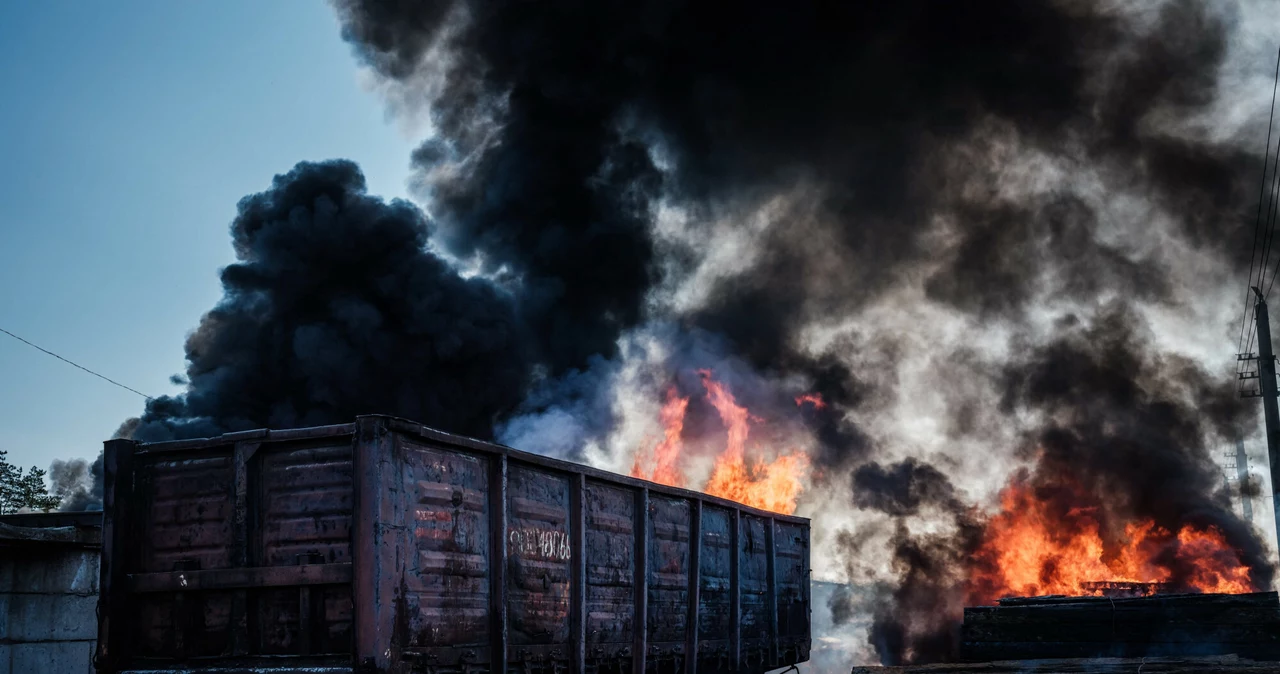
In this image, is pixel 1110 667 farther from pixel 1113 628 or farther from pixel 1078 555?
pixel 1078 555

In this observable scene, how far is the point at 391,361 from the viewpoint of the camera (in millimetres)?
28828

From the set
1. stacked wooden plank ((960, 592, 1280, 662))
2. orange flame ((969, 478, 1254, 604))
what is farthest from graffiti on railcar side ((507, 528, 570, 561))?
orange flame ((969, 478, 1254, 604))

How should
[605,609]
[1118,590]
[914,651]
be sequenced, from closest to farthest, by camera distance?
1. [605,609]
2. [1118,590]
3. [914,651]

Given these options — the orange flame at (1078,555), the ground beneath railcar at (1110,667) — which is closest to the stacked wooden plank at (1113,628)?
the ground beneath railcar at (1110,667)

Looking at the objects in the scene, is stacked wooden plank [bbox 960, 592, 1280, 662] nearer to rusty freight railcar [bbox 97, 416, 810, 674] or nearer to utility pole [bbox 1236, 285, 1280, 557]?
rusty freight railcar [bbox 97, 416, 810, 674]

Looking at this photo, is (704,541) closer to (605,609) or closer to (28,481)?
(605,609)

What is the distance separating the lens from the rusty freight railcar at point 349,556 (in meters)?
7.64

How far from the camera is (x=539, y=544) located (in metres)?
9.34

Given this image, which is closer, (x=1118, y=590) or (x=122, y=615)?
(x=122, y=615)

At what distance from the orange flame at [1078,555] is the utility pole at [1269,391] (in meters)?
1.77

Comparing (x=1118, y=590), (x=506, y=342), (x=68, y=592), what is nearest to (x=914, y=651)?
(x=1118, y=590)

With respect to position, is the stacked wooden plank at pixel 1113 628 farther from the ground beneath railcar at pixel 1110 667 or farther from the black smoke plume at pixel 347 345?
the black smoke plume at pixel 347 345

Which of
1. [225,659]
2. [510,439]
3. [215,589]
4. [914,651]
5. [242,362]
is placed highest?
[242,362]

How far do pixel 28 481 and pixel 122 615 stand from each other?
33.6 m
